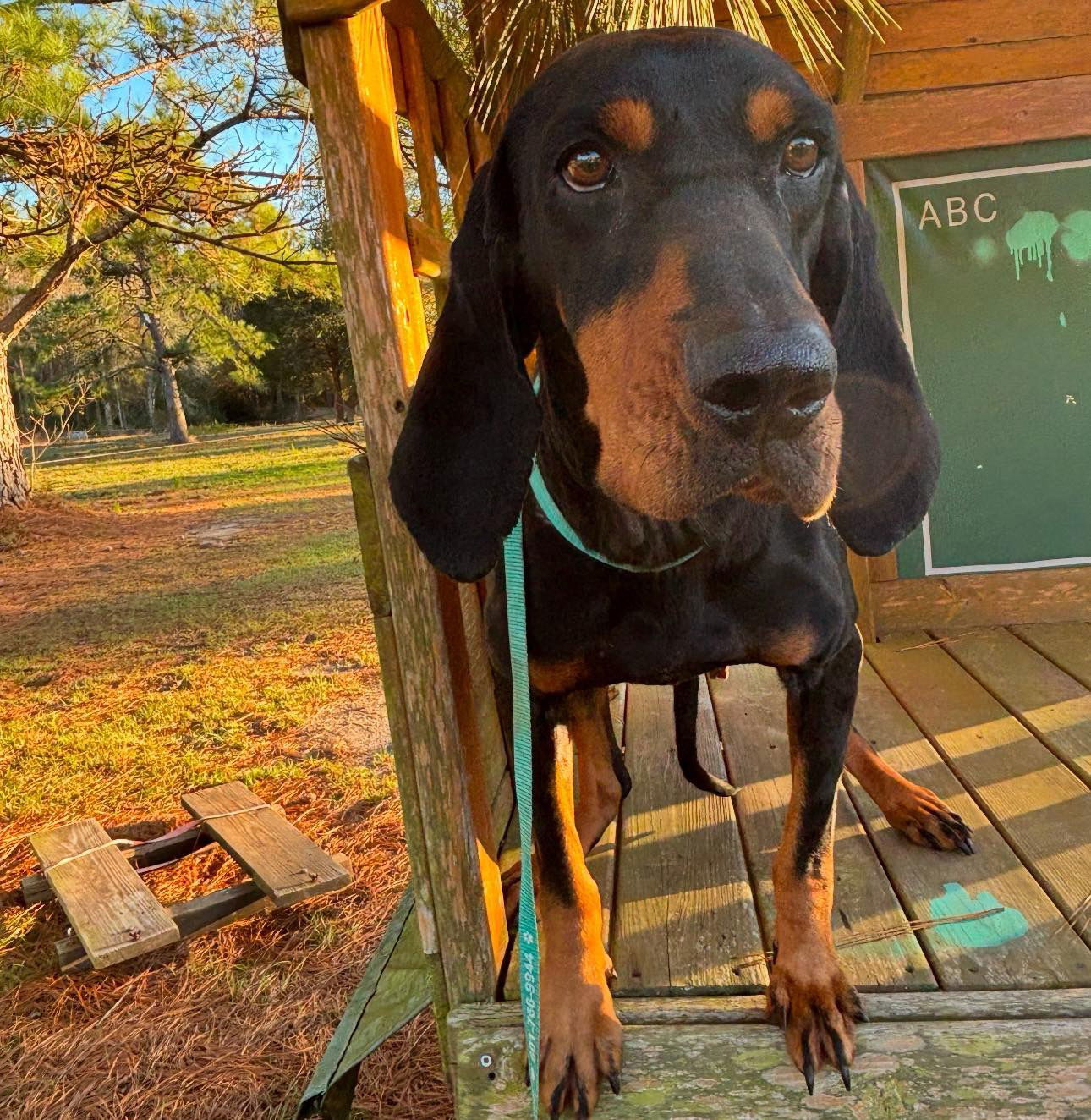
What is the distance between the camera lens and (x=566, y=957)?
209 cm

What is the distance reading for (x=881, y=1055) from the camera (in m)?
1.99

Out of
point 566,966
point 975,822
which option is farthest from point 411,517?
point 975,822

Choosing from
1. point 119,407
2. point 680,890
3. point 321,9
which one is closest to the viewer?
point 321,9

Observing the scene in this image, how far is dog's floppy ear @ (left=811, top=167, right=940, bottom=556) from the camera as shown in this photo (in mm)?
A: 2074

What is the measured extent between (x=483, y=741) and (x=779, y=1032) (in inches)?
56.0

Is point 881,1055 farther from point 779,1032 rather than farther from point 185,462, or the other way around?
point 185,462

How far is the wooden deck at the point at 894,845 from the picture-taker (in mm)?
2236

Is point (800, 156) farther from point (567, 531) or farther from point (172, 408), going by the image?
point (172, 408)

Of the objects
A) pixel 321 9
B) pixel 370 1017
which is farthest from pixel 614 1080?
pixel 321 9

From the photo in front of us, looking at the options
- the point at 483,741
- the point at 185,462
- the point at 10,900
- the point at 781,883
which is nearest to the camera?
the point at 781,883

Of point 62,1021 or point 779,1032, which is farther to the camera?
point 62,1021

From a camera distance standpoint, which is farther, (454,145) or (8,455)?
(8,455)

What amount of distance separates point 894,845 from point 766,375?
1795 millimetres

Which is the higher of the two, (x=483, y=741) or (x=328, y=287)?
(x=328, y=287)
